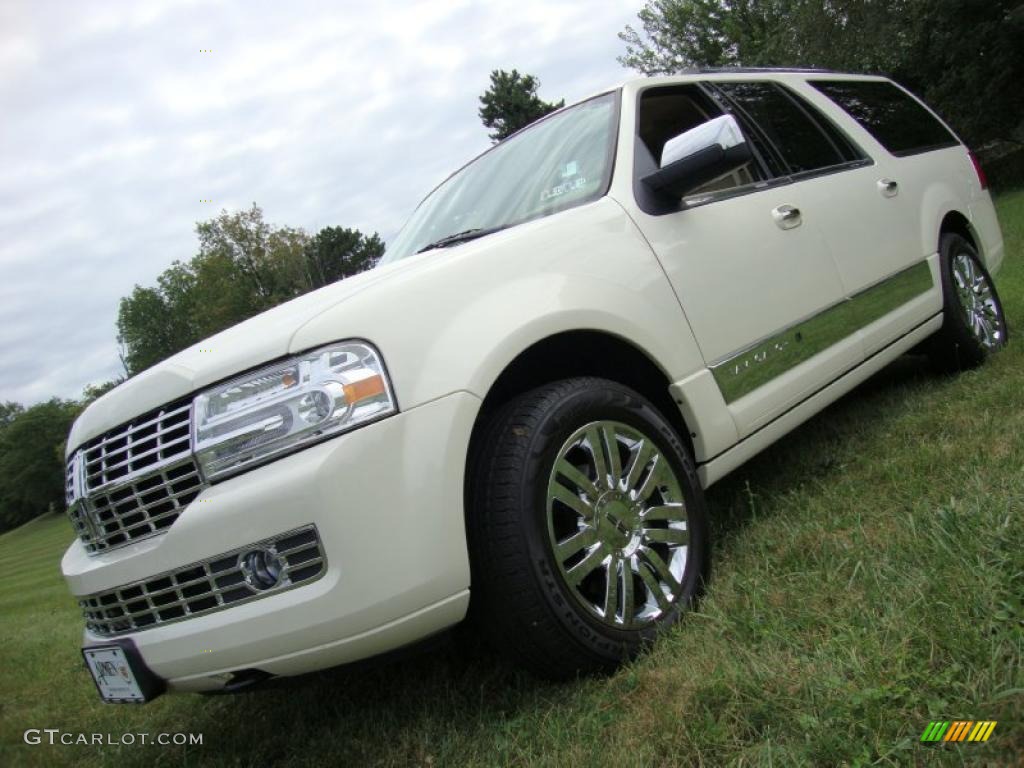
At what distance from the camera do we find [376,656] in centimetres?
194

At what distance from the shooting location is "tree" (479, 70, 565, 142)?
1751 inches

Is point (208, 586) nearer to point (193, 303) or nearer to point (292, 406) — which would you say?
point (292, 406)

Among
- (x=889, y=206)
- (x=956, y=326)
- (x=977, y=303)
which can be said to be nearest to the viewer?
(x=889, y=206)

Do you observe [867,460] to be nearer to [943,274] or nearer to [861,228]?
[861,228]

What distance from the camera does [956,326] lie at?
14.0 ft

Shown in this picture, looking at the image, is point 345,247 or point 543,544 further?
point 345,247

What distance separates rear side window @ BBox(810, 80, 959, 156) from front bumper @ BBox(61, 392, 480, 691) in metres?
3.39

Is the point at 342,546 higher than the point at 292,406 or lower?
lower

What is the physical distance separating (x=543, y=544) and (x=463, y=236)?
1.36 m

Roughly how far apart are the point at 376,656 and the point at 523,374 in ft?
3.14

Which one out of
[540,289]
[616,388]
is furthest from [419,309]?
[616,388]

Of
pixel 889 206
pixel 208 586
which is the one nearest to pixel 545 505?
pixel 208 586

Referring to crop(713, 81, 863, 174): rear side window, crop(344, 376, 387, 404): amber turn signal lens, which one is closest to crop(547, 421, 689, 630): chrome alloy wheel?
crop(344, 376, 387, 404): amber turn signal lens

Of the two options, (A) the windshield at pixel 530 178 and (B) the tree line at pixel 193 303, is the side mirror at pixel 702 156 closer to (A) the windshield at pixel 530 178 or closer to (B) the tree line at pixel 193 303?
(A) the windshield at pixel 530 178
